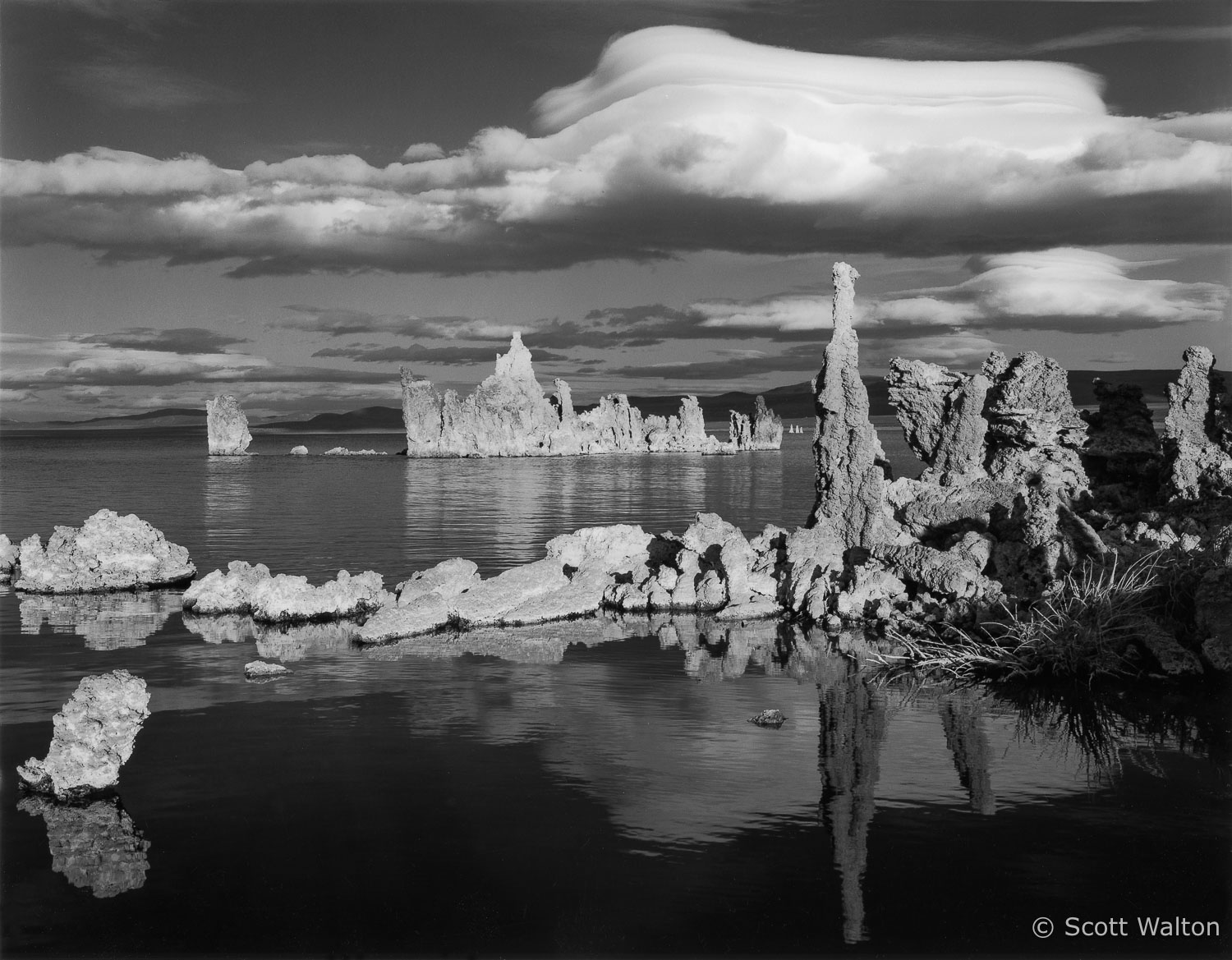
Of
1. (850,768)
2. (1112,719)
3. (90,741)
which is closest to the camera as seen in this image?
(90,741)

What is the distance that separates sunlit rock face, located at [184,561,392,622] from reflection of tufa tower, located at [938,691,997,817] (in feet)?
64.0

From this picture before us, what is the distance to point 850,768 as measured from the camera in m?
21.7

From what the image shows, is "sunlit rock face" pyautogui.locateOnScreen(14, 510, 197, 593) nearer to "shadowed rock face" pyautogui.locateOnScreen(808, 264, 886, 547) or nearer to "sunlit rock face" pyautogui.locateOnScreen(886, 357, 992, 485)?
"shadowed rock face" pyautogui.locateOnScreen(808, 264, 886, 547)

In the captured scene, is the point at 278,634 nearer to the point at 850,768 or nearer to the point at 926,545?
the point at 850,768

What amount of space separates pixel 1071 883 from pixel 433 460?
17419 centimetres

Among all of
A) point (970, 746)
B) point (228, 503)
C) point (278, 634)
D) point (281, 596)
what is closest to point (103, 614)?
point (281, 596)

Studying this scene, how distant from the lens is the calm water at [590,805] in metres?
15.7

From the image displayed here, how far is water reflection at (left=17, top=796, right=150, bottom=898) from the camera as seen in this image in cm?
1688

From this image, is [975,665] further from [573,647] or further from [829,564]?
[573,647]

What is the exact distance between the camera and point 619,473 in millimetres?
143250

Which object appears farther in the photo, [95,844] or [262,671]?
[262,671]

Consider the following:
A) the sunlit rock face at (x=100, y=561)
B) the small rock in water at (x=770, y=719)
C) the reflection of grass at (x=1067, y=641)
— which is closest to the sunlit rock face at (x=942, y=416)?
the reflection of grass at (x=1067, y=641)

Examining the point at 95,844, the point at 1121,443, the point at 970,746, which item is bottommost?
the point at 95,844

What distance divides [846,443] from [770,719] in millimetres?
17042
